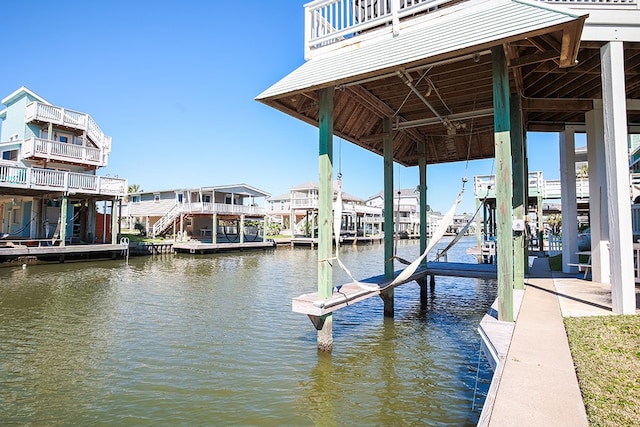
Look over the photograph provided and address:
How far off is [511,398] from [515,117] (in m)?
6.02

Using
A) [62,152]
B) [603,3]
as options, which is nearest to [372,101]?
[603,3]

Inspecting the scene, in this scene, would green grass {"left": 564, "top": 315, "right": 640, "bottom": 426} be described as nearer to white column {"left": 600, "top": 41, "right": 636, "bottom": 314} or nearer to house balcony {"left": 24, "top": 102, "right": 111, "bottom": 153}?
white column {"left": 600, "top": 41, "right": 636, "bottom": 314}

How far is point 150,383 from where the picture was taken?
536 cm

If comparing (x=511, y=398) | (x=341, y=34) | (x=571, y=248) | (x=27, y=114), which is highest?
(x=27, y=114)

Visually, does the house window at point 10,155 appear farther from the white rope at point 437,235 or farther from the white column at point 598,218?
the white column at point 598,218

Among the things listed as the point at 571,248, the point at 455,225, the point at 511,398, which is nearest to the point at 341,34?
the point at 511,398

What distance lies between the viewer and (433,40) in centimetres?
486

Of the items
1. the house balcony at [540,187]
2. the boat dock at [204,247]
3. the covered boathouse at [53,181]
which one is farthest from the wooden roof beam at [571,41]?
the boat dock at [204,247]

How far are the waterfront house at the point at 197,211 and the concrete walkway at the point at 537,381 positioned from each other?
29.5 metres

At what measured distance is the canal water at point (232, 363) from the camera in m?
4.50

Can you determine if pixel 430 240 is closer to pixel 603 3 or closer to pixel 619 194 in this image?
pixel 619 194

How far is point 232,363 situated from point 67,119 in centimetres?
2479

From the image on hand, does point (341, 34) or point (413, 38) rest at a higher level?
point (341, 34)

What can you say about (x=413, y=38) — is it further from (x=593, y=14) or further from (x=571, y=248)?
(x=571, y=248)
